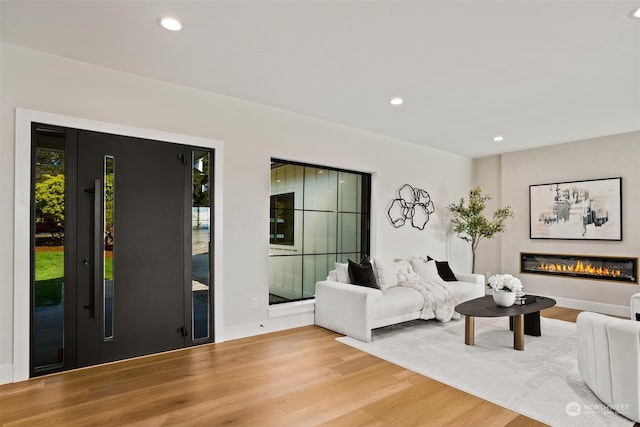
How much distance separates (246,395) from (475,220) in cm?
490

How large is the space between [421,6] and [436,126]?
2.80 metres

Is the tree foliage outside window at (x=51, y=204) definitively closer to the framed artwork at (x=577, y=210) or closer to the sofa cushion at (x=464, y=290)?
the sofa cushion at (x=464, y=290)

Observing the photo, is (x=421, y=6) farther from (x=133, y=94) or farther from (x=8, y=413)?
(x=8, y=413)

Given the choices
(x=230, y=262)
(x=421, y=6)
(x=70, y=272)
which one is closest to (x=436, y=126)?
(x=421, y=6)

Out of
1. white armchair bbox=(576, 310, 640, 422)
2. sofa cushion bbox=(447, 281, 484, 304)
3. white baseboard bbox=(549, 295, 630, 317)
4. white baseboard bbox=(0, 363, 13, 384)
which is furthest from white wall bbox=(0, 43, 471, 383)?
white armchair bbox=(576, 310, 640, 422)

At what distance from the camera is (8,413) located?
90.6 inches

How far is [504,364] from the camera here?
3143mm

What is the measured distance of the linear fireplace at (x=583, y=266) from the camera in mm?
5133

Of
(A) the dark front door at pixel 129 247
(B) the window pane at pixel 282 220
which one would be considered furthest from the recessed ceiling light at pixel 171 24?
(B) the window pane at pixel 282 220

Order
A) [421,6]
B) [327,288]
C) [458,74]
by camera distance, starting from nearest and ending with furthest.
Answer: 1. [421,6]
2. [458,74]
3. [327,288]

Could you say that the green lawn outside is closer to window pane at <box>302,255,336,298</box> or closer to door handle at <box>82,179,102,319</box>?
door handle at <box>82,179,102,319</box>

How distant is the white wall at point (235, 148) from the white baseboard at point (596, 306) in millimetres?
2160

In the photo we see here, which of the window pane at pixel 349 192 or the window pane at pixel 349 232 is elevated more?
the window pane at pixel 349 192

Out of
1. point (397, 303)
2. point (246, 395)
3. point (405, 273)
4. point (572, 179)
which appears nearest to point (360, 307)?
point (397, 303)
